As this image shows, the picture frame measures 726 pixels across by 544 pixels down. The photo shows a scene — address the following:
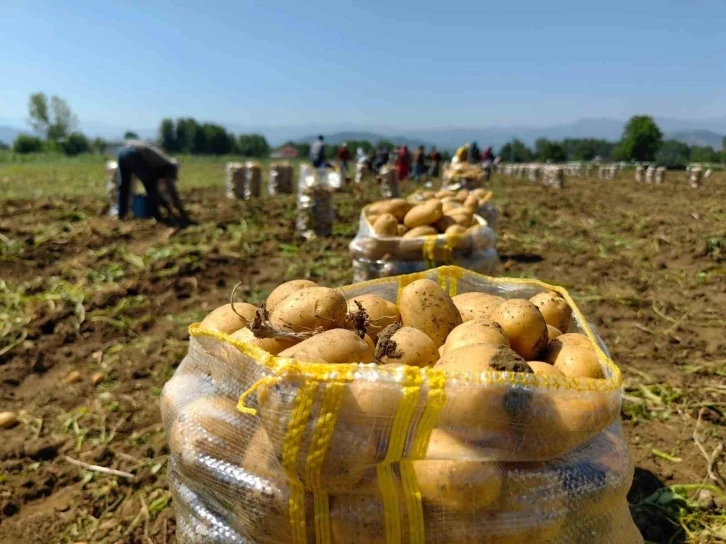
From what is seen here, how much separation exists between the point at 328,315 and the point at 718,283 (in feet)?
22.1

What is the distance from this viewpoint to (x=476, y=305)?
103 inches

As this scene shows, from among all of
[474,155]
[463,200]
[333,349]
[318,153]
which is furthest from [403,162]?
[333,349]

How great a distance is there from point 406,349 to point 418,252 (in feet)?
10.3

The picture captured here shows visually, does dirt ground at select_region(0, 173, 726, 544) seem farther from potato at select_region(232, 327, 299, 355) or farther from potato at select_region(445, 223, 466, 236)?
potato at select_region(445, 223, 466, 236)

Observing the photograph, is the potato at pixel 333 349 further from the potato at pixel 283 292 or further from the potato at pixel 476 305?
the potato at pixel 476 305

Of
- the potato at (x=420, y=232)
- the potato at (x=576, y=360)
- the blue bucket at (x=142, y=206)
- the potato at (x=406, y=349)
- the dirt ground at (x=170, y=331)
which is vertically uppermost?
the potato at (x=406, y=349)

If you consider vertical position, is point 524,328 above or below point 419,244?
above

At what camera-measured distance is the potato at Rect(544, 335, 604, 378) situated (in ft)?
6.89

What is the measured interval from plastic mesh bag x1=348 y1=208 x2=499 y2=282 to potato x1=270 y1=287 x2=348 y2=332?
290cm

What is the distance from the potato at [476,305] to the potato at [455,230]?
2.50 m

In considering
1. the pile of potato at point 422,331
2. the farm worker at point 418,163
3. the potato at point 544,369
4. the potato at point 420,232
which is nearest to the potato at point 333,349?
the pile of potato at point 422,331

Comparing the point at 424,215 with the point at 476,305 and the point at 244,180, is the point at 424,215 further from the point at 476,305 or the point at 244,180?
the point at 244,180

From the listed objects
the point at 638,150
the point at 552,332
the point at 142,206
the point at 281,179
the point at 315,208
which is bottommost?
the point at 142,206

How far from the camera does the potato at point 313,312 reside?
2199 millimetres
